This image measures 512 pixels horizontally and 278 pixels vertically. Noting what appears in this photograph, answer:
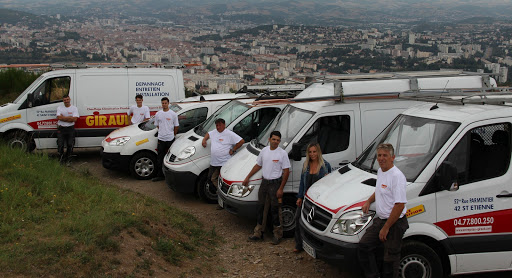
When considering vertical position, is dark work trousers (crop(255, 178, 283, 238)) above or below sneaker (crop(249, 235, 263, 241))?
above

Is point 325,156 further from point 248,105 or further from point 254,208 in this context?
point 248,105

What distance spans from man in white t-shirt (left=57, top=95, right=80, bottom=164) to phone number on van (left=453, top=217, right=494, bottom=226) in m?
9.41

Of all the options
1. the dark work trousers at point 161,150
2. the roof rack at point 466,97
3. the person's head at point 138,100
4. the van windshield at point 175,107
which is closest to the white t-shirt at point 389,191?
the roof rack at point 466,97

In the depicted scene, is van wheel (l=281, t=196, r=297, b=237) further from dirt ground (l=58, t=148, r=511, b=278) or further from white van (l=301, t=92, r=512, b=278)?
white van (l=301, t=92, r=512, b=278)

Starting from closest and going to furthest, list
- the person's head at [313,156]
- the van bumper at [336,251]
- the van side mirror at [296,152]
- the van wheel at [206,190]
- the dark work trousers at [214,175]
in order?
the van bumper at [336,251] → the person's head at [313,156] → the van side mirror at [296,152] → the dark work trousers at [214,175] → the van wheel at [206,190]

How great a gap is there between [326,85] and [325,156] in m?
1.51

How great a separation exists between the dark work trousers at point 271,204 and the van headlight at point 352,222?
190cm

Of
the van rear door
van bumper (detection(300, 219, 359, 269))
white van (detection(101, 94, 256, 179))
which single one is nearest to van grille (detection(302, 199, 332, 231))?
van bumper (detection(300, 219, 359, 269))

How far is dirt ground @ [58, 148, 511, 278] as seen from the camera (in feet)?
20.1

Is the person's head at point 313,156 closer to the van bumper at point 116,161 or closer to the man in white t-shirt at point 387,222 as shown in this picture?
the man in white t-shirt at point 387,222

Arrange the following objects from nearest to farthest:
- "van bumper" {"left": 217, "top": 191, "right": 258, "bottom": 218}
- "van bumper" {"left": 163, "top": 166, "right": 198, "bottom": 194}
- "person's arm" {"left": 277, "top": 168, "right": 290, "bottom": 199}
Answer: "person's arm" {"left": 277, "top": 168, "right": 290, "bottom": 199} < "van bumper" {"left": 217, "top": 191, "right": 258, "bottom": 218} < "van bumper" {"left": 163, "top": 166, "right": 198, "bottom": 194}

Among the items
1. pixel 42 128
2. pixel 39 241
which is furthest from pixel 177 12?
pixel 39 241

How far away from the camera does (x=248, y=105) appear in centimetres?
1034

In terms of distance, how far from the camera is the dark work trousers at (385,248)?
215 inches
